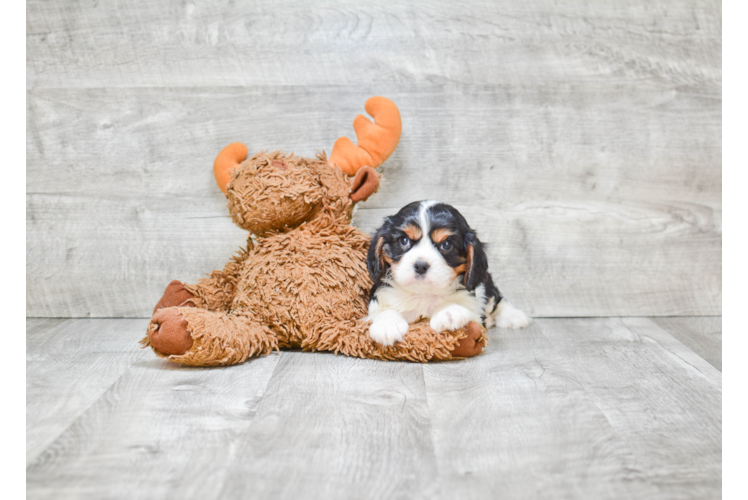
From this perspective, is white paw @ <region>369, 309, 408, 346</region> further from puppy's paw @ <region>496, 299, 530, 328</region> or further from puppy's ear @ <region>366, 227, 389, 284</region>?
puppy's paw @ <region>496, 299, 530, 328</region>

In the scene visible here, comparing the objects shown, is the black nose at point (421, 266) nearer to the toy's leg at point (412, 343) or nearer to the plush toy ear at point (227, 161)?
the toy's leg at point (412, 343)

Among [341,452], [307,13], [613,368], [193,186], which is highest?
[307,13]

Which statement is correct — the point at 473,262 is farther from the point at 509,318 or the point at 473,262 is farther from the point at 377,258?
the point at 509,318

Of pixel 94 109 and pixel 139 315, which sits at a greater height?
pixel 94 109

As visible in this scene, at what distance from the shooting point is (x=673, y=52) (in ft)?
7.93

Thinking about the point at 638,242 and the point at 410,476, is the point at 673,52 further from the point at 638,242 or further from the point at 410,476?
the point at 410,476

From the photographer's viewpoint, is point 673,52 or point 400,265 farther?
point 673,52

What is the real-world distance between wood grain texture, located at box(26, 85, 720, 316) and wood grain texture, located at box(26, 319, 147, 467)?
213 mm

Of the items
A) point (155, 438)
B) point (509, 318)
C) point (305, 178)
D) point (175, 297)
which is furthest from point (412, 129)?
point (155, 438)

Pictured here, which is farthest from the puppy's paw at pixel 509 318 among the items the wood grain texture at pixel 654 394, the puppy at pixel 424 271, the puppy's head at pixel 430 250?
the puppy's head at pixel 430 250

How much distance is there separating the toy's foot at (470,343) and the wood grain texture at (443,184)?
659 mm

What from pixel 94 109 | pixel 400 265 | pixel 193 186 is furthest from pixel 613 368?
pixel 94 109

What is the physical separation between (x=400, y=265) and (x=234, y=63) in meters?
1.11

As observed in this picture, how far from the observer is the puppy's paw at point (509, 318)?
2.34 m
